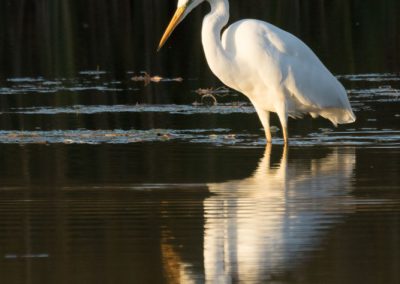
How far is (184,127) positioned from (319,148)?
2131mm

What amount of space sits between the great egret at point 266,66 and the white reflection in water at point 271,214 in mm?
1408

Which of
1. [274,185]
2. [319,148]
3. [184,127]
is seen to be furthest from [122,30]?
[274,185]

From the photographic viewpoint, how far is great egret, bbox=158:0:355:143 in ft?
43.9

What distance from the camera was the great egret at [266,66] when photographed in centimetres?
1338

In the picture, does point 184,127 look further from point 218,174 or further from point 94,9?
point 94,9

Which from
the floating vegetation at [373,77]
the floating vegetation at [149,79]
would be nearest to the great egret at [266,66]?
the floating vegetation at [373,77]

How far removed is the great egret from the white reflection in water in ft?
4.62

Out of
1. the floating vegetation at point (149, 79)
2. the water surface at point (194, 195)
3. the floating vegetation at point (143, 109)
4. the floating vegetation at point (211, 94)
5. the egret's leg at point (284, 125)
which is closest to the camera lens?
the water surface at point (194, 195)

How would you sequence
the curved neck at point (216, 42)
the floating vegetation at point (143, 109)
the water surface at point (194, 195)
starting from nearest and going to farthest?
the water surface at point (194, 195), the curved neck at point (216, 42), the floating vegetation at point (143, 109)

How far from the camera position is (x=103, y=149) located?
12.9 metres

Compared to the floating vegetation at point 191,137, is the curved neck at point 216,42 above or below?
above

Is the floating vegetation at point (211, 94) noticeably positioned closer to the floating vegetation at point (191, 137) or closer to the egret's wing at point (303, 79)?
the floating vegetation at point (191, 137)

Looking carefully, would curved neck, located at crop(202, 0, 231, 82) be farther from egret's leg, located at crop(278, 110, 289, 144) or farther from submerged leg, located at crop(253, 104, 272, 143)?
egret's leg, located at crop(278, 110, 289, 144)

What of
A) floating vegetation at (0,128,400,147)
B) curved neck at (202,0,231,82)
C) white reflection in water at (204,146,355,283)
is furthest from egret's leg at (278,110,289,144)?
white reflection in water at (204,146,355,283)
